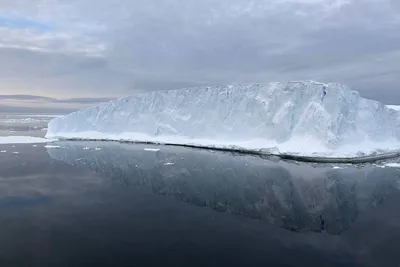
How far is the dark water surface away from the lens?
6576 millimetres

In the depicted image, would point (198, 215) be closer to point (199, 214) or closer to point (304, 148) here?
point (199, 214)

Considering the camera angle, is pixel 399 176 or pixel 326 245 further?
pixel 399 176

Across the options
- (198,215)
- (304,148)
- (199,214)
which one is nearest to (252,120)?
(304,148)

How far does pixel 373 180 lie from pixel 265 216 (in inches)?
267

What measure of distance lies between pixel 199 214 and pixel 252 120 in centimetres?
1572

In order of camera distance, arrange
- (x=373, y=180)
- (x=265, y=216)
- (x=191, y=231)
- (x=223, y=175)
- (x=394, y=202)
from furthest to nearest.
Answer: (x=223, y=175), (x=373, y=180), (x=394, y=202), (x=265, y=216), (x=191, y=231)

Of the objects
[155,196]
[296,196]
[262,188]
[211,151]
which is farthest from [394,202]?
[211,151]

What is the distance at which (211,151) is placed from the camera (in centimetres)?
2281

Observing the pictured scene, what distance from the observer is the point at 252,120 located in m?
24.1

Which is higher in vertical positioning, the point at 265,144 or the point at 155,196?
the point at 265,144

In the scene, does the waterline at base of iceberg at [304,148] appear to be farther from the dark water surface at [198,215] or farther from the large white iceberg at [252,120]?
the dark water surface at [198,215]

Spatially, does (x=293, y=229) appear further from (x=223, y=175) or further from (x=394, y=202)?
(x=223, y=175)

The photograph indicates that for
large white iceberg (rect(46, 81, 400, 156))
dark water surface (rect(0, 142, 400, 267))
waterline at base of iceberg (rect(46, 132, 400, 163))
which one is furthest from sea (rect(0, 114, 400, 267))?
large white iceberg (rect(46, 81, 400, 156))

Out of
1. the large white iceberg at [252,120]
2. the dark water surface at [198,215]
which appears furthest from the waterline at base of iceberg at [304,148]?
the dark water surface at [198,215]
